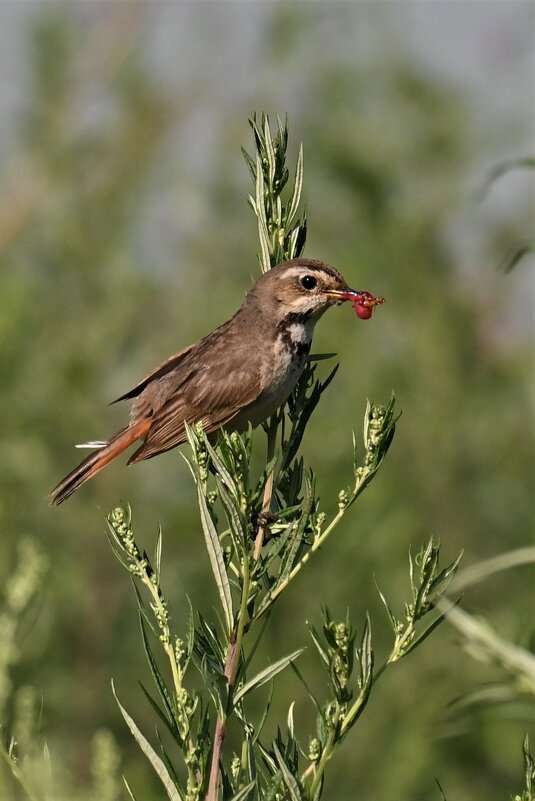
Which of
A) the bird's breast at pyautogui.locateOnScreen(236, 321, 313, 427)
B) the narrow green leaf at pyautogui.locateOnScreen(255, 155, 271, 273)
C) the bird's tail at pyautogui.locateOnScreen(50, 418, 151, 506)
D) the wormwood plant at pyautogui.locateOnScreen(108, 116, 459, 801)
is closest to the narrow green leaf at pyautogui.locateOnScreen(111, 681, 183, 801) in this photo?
the wormwood plant at pyautogui.locateOnScreen(108, 116, 459, 801)

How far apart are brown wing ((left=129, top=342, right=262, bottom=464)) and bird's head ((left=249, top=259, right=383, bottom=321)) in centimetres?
26

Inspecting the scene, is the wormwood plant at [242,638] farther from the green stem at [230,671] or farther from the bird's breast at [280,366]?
the bird's breast at [280,366]

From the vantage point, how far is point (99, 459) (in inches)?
206

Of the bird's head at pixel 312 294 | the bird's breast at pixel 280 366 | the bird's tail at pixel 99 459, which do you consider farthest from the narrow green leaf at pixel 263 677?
the bird's tail at pixel 99 459

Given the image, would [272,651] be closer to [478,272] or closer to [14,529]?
[14,529]

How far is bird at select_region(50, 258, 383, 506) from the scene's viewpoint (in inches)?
196

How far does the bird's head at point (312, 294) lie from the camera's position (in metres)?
4.73

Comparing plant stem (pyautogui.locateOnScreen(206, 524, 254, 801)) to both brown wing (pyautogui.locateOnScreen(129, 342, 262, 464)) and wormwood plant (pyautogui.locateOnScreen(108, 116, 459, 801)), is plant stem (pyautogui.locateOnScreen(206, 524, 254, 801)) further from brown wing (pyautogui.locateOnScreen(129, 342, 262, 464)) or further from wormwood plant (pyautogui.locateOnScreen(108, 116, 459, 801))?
brown wing (pyautogui.locateOnScreen(129, 342, 262, 464))

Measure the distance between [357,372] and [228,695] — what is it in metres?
6.22

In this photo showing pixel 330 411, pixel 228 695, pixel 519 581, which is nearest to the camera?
pixel 228 695

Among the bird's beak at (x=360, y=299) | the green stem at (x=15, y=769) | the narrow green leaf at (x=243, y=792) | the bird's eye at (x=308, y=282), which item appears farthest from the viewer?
the bird's eye at (x=308, y=282)

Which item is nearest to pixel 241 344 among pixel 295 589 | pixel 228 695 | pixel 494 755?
pixel 295 589

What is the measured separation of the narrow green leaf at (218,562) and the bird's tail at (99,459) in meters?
2.61

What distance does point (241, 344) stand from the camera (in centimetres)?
534
